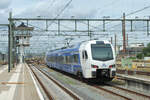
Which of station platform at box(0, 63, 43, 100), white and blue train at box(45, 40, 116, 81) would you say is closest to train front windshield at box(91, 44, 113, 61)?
white and blue train at box(45, 40, 116, 81)

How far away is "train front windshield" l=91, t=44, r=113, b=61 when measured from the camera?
16067mm

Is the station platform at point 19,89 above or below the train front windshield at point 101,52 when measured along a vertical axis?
below

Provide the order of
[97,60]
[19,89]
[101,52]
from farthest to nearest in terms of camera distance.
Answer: [101,52] < [97,60] < [19,89]

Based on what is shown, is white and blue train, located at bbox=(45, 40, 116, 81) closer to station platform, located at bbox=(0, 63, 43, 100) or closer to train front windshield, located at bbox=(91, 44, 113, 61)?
train front windshield, located at bbox=(91, 44, 113, 61)

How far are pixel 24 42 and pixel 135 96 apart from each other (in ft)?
144

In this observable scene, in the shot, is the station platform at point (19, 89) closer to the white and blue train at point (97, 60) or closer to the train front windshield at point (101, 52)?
the white and blue train at point (97, 60)

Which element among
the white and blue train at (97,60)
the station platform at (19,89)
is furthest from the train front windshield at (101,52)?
the station platform at (19,89)

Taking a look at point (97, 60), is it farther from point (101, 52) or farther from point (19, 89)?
point (19, 89)

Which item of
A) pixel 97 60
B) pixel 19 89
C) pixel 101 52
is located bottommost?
pixel 19 89

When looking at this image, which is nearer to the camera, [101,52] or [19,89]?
[19,89]

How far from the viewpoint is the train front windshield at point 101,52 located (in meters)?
16.1

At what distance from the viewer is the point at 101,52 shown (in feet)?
53.5

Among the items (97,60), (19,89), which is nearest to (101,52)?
(97,60)

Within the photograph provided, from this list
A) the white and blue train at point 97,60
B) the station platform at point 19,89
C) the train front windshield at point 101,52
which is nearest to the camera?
the station platform at point 19,89
